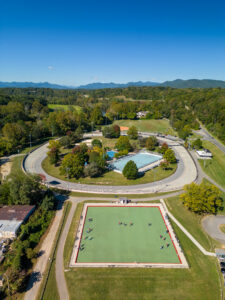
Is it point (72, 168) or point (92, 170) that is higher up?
point (72, 168)

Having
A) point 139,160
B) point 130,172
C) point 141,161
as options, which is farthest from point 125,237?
point 139,160

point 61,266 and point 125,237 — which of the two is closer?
point 61,266

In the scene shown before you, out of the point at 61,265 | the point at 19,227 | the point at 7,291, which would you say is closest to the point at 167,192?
the point at 61,265

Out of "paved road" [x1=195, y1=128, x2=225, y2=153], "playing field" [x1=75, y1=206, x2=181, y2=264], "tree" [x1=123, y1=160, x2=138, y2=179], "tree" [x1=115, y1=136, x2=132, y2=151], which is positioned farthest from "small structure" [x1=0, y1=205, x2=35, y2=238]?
"paved road" [x1=195, y1=128, x2=225, y2=153]

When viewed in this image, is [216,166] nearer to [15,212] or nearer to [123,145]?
[123,145]

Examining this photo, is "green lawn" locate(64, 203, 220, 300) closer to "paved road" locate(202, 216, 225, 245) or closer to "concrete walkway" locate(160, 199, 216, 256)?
"concrete walkway" locate(160, 199, 216, 256)

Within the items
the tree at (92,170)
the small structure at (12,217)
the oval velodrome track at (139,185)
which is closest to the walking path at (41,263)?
the small structure at (12,217)

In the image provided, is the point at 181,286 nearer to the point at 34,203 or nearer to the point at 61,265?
the point at 61,265

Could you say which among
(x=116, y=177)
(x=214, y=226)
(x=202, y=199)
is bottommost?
(x=214, y=226)
